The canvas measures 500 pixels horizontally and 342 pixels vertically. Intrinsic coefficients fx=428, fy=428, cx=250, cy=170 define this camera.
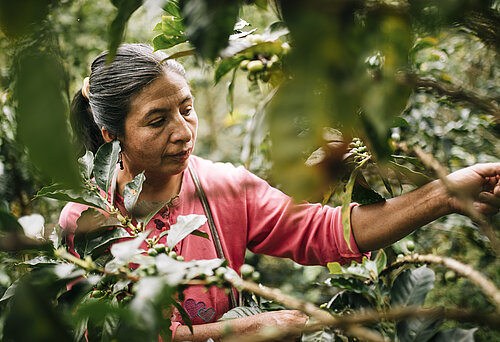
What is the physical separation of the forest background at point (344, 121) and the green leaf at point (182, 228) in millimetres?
178

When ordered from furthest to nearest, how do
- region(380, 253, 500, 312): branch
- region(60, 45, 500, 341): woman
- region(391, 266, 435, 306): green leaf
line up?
region(60, 45, 500, 341): woman
region(391, 266, 435, 306): green leaf
region(380, 253, 500, 312): branch

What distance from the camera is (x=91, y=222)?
2.96 feet

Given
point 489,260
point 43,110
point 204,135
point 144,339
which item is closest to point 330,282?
point 144,339

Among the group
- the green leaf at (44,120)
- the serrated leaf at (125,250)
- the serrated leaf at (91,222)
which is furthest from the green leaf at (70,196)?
the green leaf at (44,120)

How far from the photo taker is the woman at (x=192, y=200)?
1127mm

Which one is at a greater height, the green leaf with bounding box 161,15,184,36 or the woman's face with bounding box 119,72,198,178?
the green leaf with bounding box 161,15,184,36

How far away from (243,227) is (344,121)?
1.20 m

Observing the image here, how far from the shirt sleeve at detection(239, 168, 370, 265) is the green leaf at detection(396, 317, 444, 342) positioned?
0.46 m

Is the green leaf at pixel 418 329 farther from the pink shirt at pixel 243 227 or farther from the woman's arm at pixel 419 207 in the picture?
the pink shirt at pixel 243 227

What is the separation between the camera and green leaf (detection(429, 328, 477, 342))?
2.07 ft

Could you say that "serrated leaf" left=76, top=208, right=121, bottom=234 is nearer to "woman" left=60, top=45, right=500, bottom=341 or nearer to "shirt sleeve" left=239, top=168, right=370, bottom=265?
"woman" left=60, top=45, right=500, bottom=341

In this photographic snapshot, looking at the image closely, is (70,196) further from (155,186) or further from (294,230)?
(294,230)

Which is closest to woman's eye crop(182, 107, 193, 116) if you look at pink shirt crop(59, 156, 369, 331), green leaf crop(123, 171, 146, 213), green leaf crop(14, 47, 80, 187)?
pink shirt crop(59, 156, 369, 331)

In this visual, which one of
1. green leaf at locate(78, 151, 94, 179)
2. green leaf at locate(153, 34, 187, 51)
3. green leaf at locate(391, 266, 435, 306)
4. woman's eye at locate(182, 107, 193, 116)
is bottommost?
green leaf at locate(391, 266, 435, 306)
